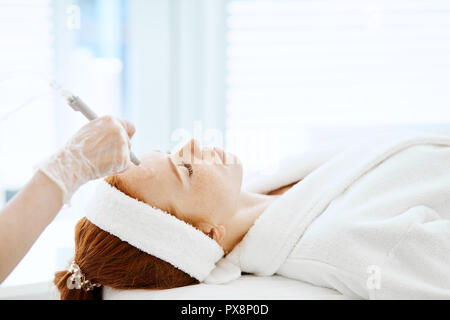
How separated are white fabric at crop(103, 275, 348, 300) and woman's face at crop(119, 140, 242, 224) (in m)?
0.17

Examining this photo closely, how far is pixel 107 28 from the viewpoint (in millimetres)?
2336

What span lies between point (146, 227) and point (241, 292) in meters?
0.26

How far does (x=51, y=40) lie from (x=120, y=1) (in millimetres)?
413

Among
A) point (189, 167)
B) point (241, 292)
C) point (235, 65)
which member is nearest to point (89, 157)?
point (189, 167)

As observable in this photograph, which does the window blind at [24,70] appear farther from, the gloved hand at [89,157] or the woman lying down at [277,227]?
the gloved hand at [89,157]

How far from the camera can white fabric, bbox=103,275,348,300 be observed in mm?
978

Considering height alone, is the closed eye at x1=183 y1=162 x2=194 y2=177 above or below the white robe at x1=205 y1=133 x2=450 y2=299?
above

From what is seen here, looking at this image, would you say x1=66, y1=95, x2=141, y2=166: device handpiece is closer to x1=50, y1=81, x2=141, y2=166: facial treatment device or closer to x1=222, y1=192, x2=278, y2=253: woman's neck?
x1=50, y1=81, x2=141, y2=166: facial treatment device

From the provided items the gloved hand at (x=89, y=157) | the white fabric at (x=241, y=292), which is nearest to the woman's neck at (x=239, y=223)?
the white fabric at (x=241, y=292)

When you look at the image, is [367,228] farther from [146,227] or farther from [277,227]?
[146,227]

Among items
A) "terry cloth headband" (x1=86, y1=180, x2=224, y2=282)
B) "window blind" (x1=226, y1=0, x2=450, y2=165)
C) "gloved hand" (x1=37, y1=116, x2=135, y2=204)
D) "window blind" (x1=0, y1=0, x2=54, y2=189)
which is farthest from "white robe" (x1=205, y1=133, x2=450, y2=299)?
"window blind" (x1=0, y1=0, x2=54, y2=189)

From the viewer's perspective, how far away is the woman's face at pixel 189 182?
1055 mm

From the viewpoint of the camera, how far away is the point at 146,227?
1.00m
